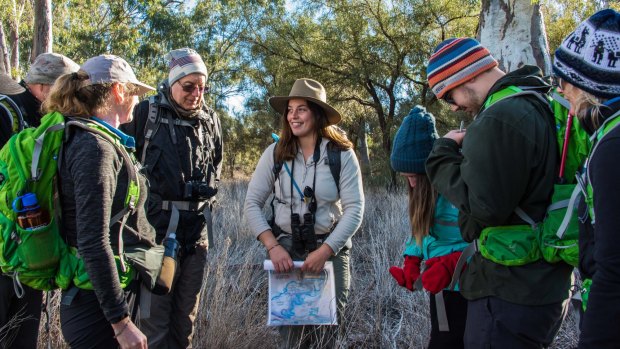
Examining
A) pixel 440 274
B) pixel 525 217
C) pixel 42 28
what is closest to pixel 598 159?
pixel 525 217

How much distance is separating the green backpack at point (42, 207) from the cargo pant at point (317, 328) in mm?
1184

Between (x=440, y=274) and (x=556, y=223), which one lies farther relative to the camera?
(x=440, y=274)

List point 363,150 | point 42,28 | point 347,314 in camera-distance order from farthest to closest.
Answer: point 363,150, point 42,28, point 347,314

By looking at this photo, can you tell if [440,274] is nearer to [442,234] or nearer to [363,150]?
[442,234]

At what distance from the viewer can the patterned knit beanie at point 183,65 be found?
9.31 ft

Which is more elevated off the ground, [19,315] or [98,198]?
[98,198]

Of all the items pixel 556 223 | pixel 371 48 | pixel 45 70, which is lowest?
pixel 556 223

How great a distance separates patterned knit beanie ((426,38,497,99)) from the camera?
5.84ft

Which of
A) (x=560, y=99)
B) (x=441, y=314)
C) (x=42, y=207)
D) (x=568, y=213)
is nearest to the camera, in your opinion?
(x=568, y=213)

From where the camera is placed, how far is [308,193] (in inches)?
108

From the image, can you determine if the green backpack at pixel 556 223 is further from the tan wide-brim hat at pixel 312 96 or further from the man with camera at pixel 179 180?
the man with camera at pixel 179 180

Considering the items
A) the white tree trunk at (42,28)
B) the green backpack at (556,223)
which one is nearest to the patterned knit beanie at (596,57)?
the green backpack at (556,223)

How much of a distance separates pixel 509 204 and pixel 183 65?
2.02 m

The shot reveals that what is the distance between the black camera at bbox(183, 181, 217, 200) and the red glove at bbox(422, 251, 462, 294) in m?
1.35
